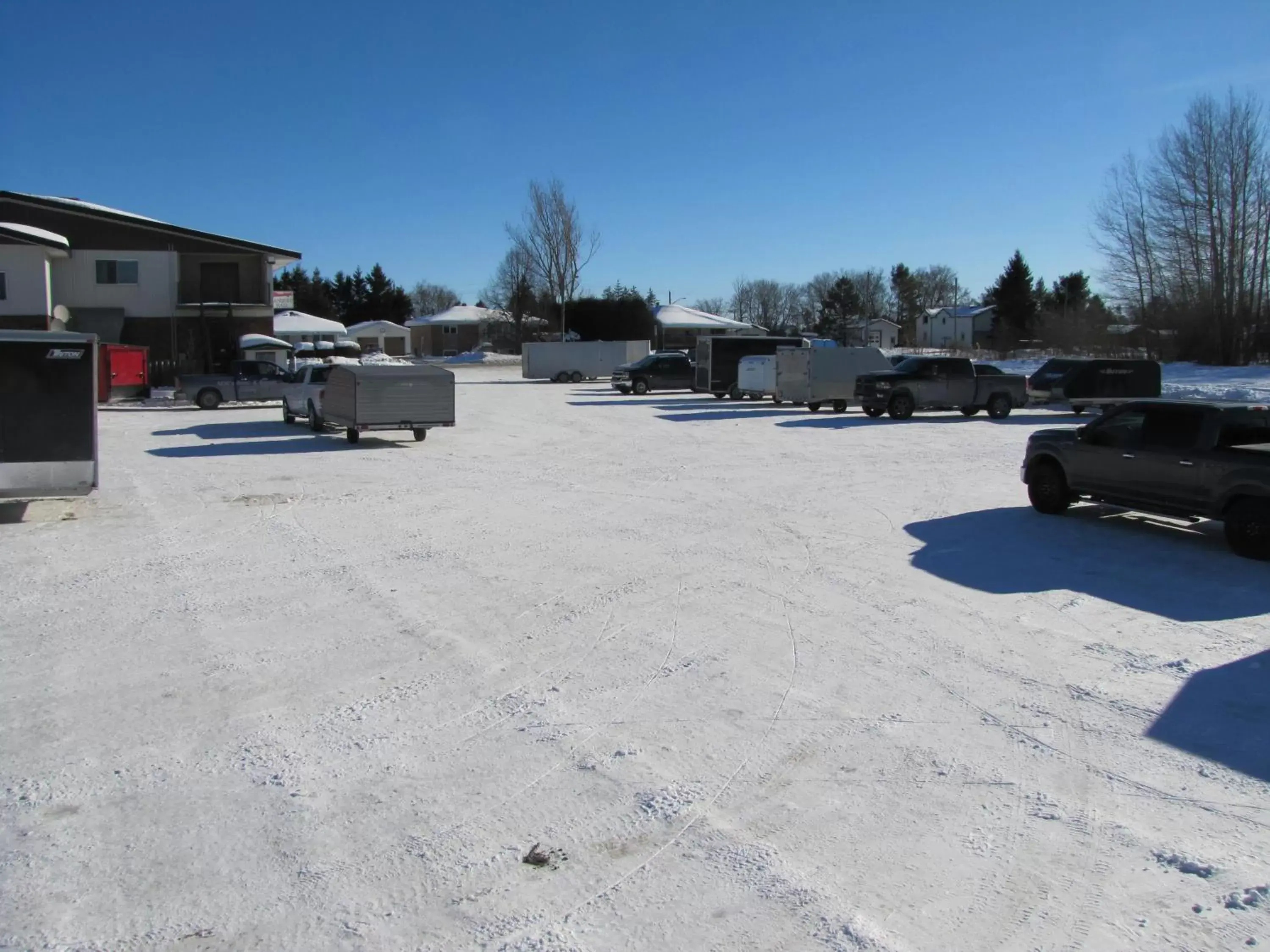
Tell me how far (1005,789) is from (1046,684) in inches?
72.9

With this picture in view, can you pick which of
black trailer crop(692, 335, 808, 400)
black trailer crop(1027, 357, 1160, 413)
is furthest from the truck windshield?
black trailer crop(692, 335, 808, 400)

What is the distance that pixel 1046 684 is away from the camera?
6.82m

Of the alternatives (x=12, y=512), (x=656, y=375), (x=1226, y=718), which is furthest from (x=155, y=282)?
(x=1226, y=718)

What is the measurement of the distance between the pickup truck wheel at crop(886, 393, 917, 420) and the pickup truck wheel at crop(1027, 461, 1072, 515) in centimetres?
1593

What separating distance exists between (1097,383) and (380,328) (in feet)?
236

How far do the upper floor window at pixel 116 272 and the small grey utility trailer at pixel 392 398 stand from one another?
90.1ft

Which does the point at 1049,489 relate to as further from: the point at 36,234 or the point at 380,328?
the point at 380,328

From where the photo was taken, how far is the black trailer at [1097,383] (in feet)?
102

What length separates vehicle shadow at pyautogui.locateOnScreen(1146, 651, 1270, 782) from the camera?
5629 millimetres

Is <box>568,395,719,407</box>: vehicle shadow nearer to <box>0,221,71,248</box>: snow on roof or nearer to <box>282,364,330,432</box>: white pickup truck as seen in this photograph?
<box>282,364,330,432</box>: white pickup truck

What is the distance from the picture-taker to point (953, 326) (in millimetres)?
107062

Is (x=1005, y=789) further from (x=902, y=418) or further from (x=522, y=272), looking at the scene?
(x=522, y=272)

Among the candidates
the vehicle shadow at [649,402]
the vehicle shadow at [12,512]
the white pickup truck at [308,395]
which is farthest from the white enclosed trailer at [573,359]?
the vehicle shadow at [12,512]

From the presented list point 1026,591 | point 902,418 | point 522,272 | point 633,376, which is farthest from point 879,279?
point 1026,591
